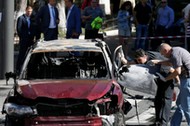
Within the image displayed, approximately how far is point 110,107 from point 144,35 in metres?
11.7

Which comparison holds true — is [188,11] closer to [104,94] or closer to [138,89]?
[138,89]

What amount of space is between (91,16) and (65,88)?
8459 mm

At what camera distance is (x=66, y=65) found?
1078 centimetres

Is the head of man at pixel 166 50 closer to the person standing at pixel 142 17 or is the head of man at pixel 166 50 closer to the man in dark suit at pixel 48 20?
the man in dark suit at pixel 48 20

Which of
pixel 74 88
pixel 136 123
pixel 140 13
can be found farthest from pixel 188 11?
pixel 74 88

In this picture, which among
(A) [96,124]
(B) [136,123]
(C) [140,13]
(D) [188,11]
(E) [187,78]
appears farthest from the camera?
(C) [140,13]

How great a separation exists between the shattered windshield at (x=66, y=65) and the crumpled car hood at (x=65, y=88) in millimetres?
619

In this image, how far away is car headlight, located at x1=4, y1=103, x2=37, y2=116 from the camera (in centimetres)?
896

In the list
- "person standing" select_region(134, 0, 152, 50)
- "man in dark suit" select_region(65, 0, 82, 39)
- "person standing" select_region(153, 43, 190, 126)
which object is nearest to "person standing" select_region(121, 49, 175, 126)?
"person standing" select_region(153, 43, 190, 126)

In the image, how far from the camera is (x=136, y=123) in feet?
37.7

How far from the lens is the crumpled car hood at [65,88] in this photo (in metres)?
Result: 9.03

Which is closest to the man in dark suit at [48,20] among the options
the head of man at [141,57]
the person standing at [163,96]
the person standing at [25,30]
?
the person standing at [25,30]

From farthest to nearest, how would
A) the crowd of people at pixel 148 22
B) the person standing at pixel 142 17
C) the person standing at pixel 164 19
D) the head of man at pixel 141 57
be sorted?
the person standing at pixel 142 17 → the crowd of people at pixel 148 22 → the person standing at pixel 164 19 → the head of man at pixel 141 57

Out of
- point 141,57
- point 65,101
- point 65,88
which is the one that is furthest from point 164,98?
point 65,101
